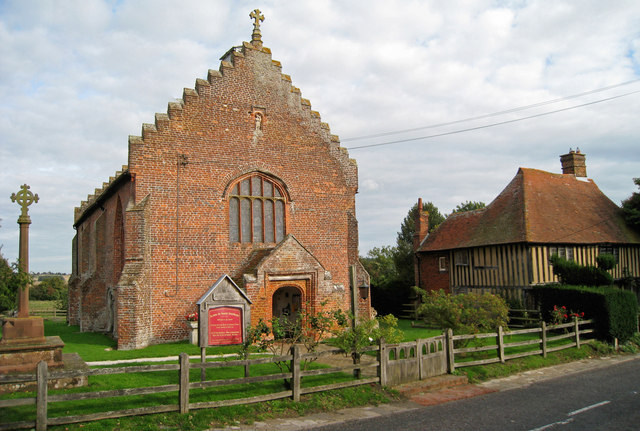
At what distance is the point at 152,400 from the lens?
31.8ft

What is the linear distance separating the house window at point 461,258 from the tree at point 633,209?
10.2m

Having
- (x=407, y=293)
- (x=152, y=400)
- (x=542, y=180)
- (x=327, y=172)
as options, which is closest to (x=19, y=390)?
(x=152, y=400)

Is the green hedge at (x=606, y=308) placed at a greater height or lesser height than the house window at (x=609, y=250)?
lesser

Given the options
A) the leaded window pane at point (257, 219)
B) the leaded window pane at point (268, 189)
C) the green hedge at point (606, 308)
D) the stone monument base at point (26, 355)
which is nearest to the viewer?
the stone monument base at point (26, 355)

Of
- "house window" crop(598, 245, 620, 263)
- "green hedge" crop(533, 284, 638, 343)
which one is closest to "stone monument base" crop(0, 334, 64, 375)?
"green hedge" crop(533, 284, 638, 343)

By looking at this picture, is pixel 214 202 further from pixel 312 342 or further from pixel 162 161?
pixel 312 342

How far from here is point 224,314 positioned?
48.1ft

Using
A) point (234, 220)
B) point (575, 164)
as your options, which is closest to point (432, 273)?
point (575, 164)

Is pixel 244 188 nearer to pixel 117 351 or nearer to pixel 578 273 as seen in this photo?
pixel 117 351

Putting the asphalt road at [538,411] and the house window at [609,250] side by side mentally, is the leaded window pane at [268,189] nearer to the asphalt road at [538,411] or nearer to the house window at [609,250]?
the asphalt road at [538,411]

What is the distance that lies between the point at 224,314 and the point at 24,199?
20.4 ft

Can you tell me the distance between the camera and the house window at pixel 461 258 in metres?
28.4

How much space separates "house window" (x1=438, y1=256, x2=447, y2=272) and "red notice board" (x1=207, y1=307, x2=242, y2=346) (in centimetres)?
1885

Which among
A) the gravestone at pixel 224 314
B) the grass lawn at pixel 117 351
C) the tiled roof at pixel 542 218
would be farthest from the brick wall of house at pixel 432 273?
the grass lawn at pixel 117 351
